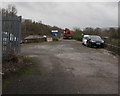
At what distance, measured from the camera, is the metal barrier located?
8.02 m

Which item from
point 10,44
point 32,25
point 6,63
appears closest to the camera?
point 6,63

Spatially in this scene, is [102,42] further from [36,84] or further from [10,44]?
[36,84]

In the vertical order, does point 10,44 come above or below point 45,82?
above

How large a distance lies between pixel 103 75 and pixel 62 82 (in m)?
2.19

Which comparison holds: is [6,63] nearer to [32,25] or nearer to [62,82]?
[62,82]

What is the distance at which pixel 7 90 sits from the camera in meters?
5.05

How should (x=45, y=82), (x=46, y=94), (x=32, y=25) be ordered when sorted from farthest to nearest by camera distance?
(x=32, y=25), (x=45, y=82), (x=46, y=94)

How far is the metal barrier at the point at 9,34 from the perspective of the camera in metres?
8.02

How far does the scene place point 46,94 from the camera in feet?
15.9

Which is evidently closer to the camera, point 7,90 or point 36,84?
point 7,90

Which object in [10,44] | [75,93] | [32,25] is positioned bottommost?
[75,93]

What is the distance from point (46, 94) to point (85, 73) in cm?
299

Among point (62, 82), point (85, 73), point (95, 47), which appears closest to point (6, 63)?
point (62, 82)

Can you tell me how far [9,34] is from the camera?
8.37m
